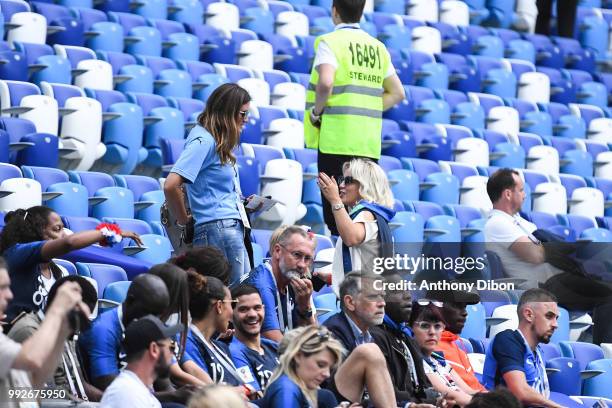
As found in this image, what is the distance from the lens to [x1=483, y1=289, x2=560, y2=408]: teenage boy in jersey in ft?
22.2

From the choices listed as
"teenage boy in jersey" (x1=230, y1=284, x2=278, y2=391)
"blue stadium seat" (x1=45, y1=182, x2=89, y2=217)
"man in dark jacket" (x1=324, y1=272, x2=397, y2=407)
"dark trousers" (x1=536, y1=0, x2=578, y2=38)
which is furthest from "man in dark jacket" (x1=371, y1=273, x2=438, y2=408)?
"dark trousers" (x1=536, y1=0, x2=578, y2=38)

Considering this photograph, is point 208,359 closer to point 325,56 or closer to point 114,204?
point 325,56

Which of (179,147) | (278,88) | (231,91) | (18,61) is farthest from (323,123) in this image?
(278,88)

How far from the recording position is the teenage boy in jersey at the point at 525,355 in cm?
678

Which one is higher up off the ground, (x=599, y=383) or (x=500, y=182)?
(x=500, y=182)

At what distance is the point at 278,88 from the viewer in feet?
38.0

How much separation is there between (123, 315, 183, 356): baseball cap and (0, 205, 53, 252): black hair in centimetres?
144

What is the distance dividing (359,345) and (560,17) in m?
10.4

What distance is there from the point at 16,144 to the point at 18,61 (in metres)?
1.28

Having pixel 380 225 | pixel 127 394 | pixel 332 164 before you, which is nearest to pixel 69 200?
pixel 332 164

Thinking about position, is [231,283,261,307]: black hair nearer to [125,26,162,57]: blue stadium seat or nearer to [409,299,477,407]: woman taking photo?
[409,299,477,407]: woman taking photo

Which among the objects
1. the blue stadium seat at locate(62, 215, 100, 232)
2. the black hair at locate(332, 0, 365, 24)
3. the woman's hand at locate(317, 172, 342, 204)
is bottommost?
the blue stadium seat at locate(62, 215, 100, 232)

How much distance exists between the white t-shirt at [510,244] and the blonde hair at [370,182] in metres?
1.33

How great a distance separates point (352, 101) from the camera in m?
7.68
